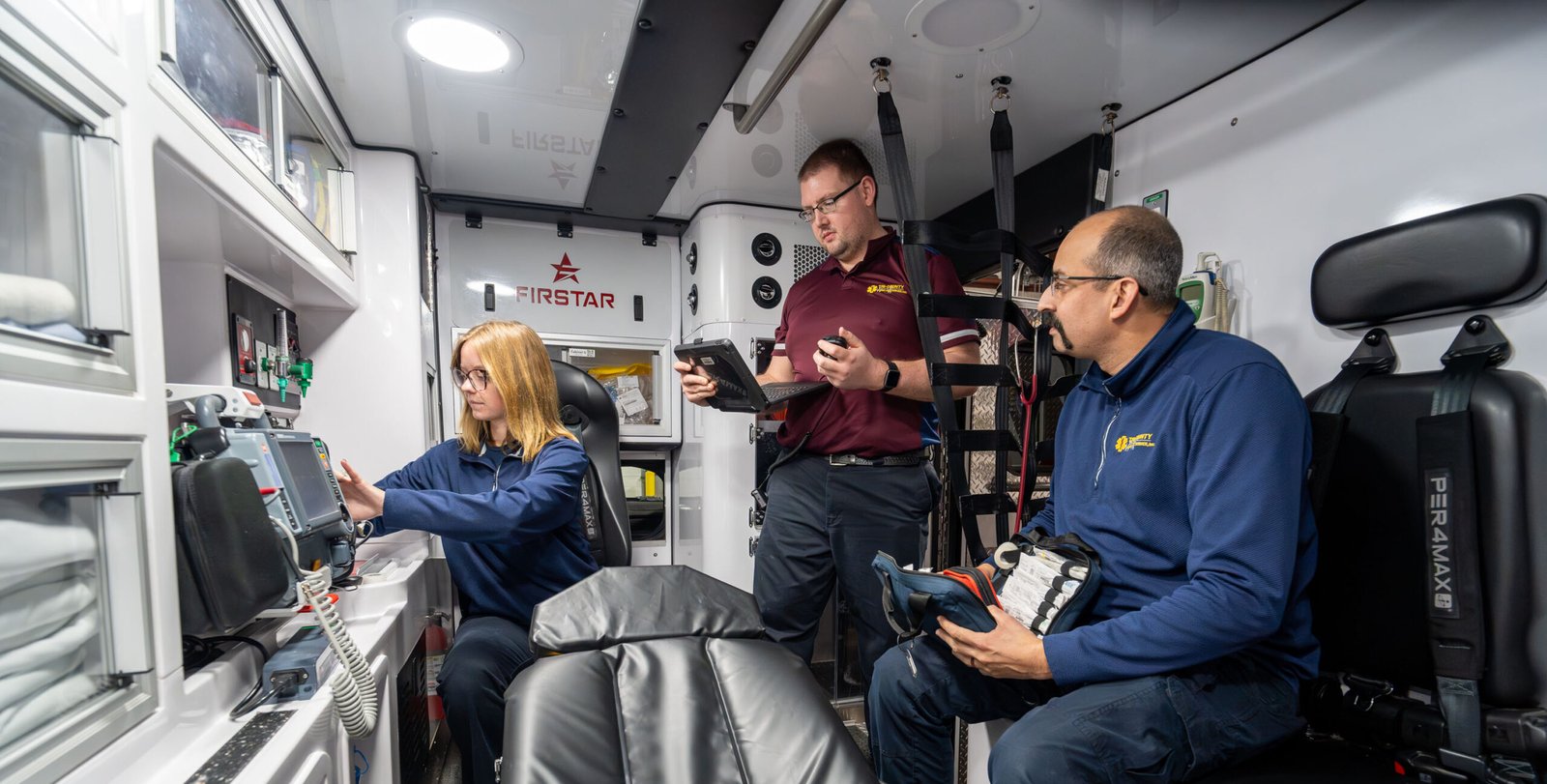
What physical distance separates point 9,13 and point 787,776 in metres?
1.48

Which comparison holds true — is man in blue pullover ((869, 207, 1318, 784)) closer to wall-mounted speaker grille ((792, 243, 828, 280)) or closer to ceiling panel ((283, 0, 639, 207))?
ceiling panel ((283, 0, 639, 207))

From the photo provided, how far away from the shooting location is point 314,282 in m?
2.14

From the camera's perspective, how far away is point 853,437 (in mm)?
2156

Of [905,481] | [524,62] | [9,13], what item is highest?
[524,62]

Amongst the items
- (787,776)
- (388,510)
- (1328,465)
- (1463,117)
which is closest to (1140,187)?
(1463,117)

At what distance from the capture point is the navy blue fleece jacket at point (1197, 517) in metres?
1.22

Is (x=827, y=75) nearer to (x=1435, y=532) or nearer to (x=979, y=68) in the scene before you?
(x=979, y=68)

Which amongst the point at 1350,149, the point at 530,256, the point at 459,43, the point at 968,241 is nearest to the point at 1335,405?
the point at 1350,149

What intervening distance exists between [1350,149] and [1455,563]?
1174mm

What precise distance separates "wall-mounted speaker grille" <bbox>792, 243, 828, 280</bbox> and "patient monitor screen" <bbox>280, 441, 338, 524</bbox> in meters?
2.32

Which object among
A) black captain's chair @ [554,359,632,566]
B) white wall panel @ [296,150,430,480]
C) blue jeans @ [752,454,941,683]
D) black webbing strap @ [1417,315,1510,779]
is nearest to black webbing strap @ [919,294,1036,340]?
blue jeans @ [752,454,941,683]

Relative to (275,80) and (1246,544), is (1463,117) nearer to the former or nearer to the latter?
(1246,544)

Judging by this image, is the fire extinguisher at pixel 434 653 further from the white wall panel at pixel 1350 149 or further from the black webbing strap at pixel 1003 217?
the white wall panel at pixel 1350 149

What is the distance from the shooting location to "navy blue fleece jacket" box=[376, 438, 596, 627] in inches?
70.2
